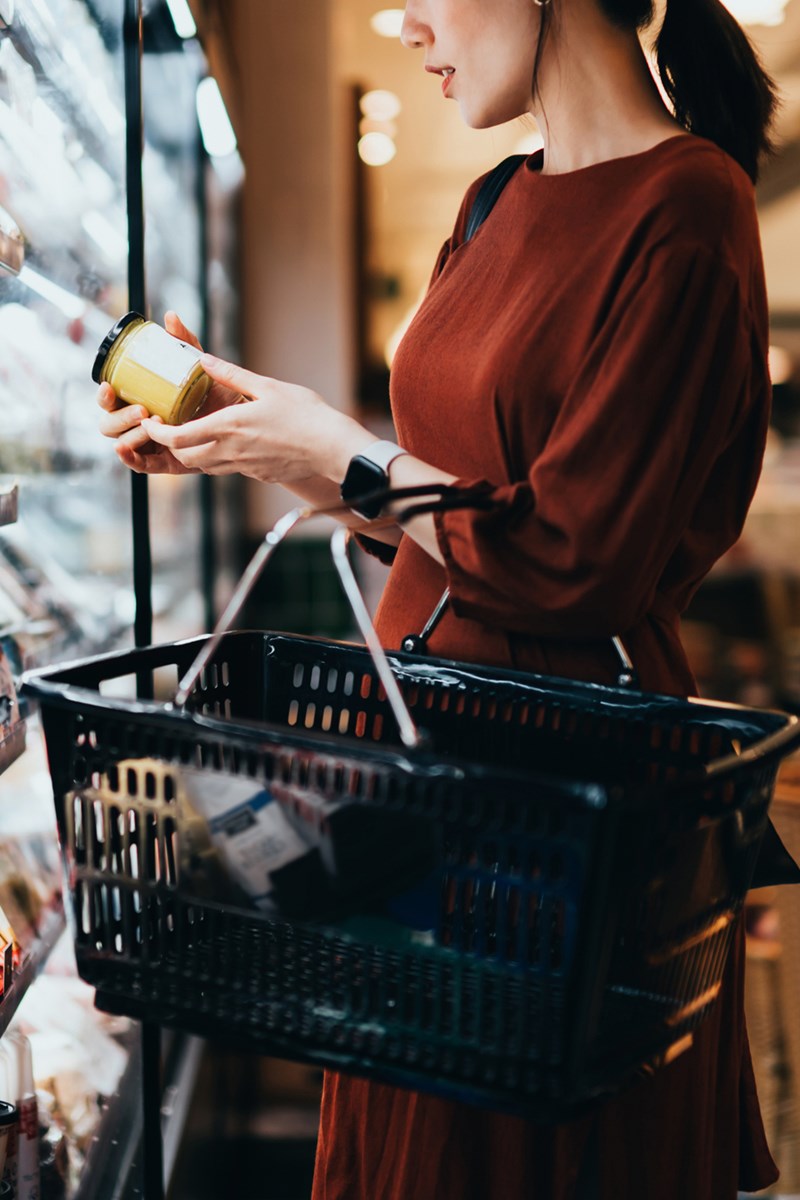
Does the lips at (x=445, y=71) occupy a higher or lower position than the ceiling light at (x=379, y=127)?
lower

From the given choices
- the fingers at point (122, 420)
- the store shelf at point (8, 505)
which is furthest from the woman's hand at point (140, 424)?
the store shelf at point (8, 505)

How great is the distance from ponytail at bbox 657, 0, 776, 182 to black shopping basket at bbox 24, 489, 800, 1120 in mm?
602

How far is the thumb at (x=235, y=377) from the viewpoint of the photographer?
0.96 m

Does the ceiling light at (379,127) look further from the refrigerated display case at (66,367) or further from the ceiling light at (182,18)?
the ceiling light at (182,18)

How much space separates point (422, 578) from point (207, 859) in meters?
0.46

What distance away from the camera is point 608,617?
89 centimetres

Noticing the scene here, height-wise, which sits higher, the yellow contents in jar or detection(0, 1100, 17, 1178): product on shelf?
the yellow contents in jar

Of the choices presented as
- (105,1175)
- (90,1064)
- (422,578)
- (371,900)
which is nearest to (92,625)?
(90,1064)

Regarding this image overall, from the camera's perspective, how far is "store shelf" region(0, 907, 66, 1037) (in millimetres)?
1175

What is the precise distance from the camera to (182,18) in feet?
6.70

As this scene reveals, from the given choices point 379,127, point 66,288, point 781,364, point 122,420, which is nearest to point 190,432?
point 122,420

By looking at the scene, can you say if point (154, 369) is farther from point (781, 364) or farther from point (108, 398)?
point (781, 364)

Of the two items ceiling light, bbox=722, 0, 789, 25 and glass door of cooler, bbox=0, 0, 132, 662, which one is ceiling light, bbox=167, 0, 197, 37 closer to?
glass door of cooler, bbox=0, 0, 132, 662

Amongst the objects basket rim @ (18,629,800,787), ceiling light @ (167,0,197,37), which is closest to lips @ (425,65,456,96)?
basket rim @ (18,629,800,787)
